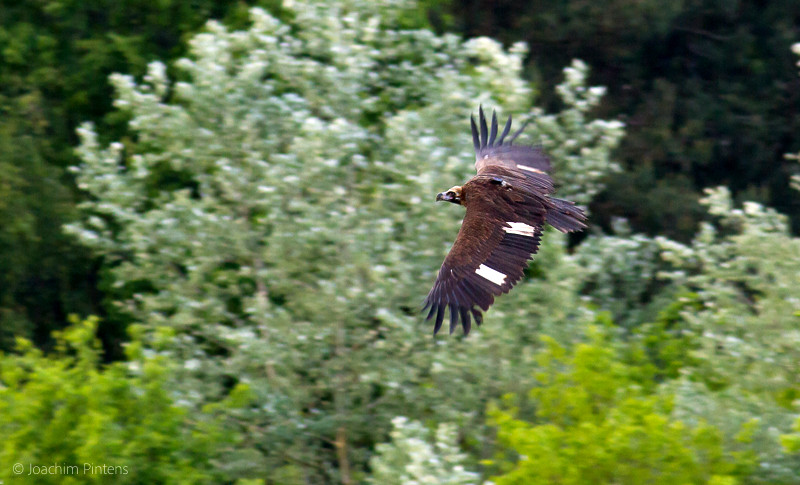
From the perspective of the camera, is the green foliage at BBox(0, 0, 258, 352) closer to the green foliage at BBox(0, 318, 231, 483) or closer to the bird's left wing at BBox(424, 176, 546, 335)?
the green foliage at BBox(0, 318, 231, 483)

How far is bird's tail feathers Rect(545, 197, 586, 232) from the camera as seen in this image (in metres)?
8.40

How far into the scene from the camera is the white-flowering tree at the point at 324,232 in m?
11.2

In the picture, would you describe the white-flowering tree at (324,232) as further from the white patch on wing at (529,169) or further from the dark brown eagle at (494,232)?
the dark brown eagle at (494,232)

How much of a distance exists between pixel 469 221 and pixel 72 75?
11.8 m

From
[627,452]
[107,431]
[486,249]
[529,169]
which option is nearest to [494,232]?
[486,249]

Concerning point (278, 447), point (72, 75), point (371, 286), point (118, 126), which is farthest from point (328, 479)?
point (72, 75)

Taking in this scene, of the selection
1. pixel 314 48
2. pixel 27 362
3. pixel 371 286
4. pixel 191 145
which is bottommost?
pixel 27 362

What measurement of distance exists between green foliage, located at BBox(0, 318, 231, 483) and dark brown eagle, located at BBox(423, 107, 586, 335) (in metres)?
3.28

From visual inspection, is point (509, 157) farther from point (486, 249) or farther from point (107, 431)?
point (107, 431)

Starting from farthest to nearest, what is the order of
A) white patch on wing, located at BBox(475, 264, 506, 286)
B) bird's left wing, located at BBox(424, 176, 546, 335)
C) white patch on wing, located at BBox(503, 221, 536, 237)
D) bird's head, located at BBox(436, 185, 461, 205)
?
1. bird's head, located at BBox(436, 185, 461, 205)
2. white patch on wing, located at BBox(503, 221, 536, 237)
3. white patch on wing, located at BBox(475, 264, 506, 286)
4. bird's left wing, located at BBox(424, 176, 546, 335)

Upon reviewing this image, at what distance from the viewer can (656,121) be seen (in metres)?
19.6

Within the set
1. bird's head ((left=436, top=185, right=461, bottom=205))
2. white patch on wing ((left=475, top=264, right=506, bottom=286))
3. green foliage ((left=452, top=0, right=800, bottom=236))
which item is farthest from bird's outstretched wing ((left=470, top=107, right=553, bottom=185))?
green foliage ((left=452, top=0, right=800, bottom=236))

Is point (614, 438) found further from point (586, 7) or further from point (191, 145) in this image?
point (586, 7)

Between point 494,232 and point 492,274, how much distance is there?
36cm
